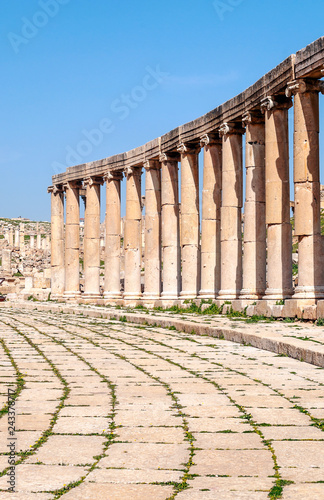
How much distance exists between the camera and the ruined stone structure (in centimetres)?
1905

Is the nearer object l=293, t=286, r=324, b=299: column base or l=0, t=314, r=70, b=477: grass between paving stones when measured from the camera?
l=0, t=314, r=70, b=477: grass between paving stones

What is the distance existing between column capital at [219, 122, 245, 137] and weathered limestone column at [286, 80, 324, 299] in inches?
186

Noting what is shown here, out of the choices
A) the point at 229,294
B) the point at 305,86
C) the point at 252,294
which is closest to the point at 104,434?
the point at 305,86

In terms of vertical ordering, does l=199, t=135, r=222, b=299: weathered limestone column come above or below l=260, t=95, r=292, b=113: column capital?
below

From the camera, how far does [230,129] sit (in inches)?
936

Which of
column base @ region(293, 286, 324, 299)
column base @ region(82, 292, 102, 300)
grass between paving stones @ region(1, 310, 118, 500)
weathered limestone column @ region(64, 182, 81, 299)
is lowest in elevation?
grass between paving stones @ region(1, 310, 118, 500)

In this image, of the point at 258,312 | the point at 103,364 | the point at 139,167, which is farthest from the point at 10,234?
the point at 103,364

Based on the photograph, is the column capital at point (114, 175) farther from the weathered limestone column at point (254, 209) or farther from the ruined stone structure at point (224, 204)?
the weathered limestone column at point (254, 209)

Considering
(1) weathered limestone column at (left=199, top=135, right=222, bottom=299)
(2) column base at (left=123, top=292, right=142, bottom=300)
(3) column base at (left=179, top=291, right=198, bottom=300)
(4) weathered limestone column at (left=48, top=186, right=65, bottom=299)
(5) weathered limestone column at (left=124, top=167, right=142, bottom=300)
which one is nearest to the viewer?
(1) weathered limestone column at (left=199, top=135, right=222, bottom=299)

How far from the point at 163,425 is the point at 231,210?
17.2 meters

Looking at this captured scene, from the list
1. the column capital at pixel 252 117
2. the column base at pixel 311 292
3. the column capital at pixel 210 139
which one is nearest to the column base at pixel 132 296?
the column capital at pixel 210 139

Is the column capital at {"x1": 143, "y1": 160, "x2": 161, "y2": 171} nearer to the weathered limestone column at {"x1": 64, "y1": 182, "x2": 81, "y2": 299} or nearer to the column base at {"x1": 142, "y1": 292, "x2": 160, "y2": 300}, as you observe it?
the column base at {"x1": 142, "y1": 292, "x2": 160, "y2": 300}

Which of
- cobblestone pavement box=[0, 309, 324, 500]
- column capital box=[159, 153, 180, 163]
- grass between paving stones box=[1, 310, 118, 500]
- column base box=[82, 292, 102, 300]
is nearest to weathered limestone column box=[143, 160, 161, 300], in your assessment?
column capital box=[159, 153, 180, 163]

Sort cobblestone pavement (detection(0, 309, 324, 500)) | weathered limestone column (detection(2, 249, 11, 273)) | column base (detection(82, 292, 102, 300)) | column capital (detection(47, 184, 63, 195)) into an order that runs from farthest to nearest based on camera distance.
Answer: weathered limestone column (detection(2, 249, 11, 273)), column capital (detection(47, 184, 63, 195)), column base (detection(82, 292, 102, 300)), cobblestone pavement (detection(0, 309, 324, 500))
